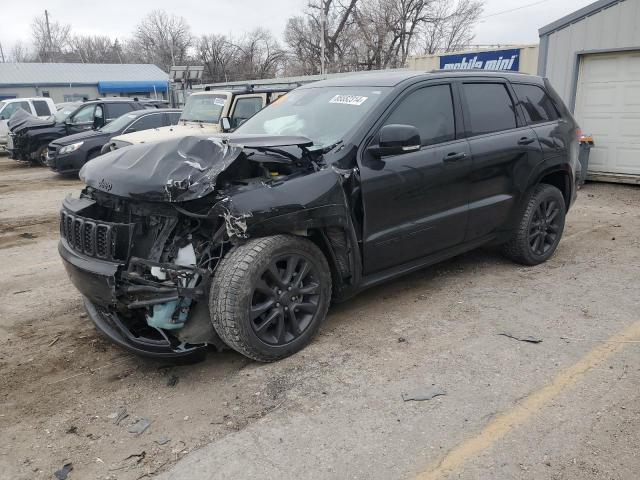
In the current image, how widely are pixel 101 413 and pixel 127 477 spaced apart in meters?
0.63

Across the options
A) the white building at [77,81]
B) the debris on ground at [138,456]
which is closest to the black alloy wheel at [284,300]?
the debris on ground at [138,456]

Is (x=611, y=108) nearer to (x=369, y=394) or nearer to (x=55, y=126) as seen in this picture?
(x=369, y=394)

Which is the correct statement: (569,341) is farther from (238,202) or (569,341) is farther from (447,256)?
(238,202)

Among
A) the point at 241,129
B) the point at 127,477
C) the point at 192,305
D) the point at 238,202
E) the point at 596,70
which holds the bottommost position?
the point at 127,477

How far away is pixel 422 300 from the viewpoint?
4.54 metres

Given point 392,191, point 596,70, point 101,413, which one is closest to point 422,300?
point 392,191

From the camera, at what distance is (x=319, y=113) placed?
166 inches

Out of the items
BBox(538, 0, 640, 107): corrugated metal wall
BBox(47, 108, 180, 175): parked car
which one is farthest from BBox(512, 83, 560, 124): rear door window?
BBox(47, 108, 180, 175): parked car

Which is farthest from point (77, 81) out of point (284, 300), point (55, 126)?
point (284, 300)

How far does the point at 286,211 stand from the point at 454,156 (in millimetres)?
1716

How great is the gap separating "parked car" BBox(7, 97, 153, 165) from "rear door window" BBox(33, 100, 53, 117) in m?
4.11

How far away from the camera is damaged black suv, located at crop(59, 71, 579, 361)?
3.17 m

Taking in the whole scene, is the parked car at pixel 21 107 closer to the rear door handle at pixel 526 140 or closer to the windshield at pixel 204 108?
the windshield at pixel 204 108

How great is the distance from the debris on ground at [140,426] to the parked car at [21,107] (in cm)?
1746
